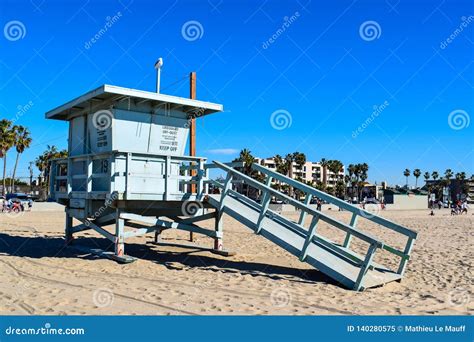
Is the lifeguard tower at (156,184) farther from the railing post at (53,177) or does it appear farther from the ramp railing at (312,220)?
the railing post at (53,177)

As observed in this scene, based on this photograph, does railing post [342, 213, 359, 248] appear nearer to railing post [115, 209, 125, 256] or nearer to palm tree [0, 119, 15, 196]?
railing post [115, 209, 125, 256]

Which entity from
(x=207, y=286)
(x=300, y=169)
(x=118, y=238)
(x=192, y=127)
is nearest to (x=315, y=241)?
(x=207, y=286)

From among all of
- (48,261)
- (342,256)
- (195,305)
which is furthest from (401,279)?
(48,261)

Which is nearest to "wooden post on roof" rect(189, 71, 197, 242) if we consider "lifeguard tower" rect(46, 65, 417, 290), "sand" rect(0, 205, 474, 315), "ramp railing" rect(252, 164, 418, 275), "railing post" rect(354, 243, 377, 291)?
"lifeguard tower" rect(46, 65, 417, 290)

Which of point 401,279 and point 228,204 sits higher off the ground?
point 228,204

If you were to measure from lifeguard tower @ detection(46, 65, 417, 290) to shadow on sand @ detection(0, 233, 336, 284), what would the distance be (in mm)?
655

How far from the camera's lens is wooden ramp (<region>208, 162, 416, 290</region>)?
791cm

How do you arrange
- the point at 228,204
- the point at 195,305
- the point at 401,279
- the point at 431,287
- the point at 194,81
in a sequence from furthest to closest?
the point at 194,81
the point at 228,204
the point at 401,279
the point at 431,287
the point at 195,305

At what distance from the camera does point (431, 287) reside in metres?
8.25

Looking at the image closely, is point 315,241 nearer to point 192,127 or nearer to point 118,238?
point 118,238

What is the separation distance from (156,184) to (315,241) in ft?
13.9

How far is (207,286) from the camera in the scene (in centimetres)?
789
